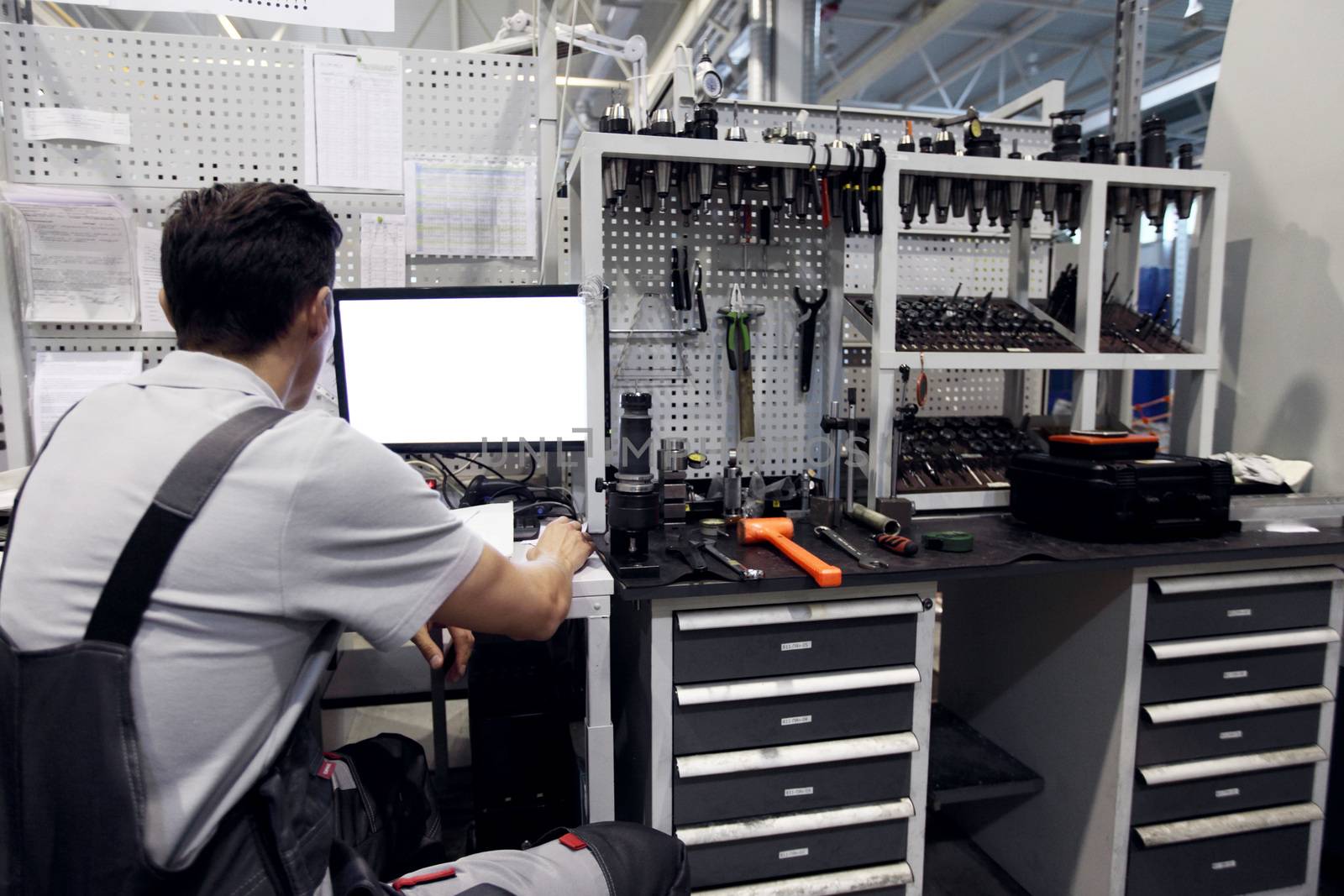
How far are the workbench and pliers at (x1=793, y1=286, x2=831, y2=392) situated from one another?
45 cm

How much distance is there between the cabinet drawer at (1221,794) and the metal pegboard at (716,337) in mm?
973

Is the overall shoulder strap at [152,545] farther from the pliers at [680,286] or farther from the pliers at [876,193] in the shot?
the pliers at [876,193]

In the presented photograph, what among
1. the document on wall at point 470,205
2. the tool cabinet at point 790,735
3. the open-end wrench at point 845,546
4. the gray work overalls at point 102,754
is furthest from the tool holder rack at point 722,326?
the gray work overalls at point 102,754

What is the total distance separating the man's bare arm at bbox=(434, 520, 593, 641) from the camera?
832 mm

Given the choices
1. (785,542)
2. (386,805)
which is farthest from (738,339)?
(386,805)

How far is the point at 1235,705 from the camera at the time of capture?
57.6 inches

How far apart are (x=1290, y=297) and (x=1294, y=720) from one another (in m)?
1.06

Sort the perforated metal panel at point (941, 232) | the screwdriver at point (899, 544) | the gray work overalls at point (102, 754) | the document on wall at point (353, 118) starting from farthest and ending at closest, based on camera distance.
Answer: the perforated metal panel at point (941, 232) → the document on wall at point (353, 118) → the screwdriver at point (899, 544) → the gray work overalls at point (102, 754)

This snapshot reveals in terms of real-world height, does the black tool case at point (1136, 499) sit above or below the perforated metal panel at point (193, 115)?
below

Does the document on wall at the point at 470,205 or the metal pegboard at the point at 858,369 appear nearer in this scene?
the document on wall at the point at 470,205

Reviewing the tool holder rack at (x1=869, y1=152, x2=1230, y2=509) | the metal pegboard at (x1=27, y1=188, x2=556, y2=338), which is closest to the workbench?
the tool holder rack at (x1=869, y1=152, x2=1230, y2=509)

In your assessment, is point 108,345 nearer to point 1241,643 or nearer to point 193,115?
point 193,115

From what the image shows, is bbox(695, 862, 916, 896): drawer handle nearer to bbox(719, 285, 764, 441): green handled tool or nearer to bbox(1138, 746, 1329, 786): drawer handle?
bbox(1138, 746, 1329, 786): drawer handle

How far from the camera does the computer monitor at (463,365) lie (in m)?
1.55
